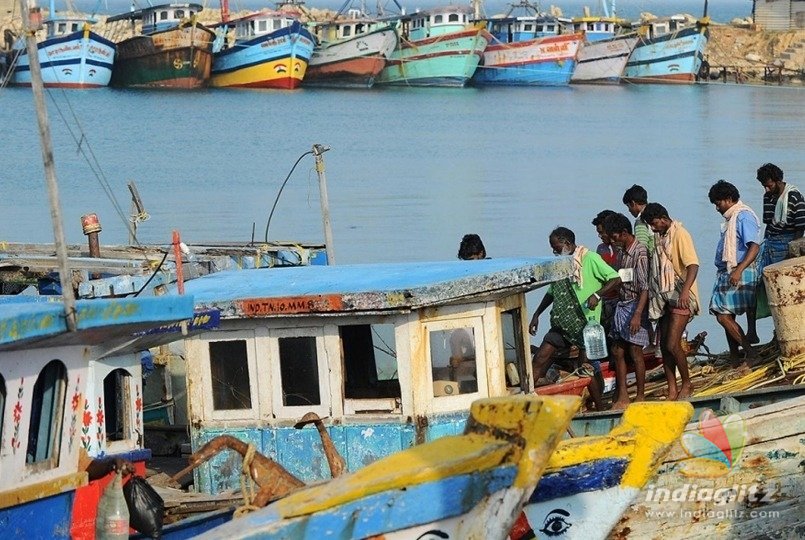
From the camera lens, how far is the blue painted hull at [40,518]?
681 centimetres

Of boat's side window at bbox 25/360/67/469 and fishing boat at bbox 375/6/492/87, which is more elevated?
fishing boat at bbox 375/6/492/87

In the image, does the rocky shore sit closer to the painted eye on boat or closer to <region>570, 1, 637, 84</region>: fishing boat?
<region>570, 1, 637, 84</region>: fishing boat

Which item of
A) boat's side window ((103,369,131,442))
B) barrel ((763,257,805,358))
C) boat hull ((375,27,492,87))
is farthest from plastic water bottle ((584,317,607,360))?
boat hull ((375,27,492,87))

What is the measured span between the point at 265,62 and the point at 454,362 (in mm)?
57267

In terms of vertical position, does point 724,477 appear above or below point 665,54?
below

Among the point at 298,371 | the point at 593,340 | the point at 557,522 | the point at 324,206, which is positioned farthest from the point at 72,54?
the point at 557,522

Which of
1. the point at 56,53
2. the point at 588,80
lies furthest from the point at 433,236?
the point at 588,80

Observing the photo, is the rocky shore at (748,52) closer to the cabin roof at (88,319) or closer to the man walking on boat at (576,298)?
the man walking on boat at (576,298)

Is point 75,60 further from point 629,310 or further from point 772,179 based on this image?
point 629,310

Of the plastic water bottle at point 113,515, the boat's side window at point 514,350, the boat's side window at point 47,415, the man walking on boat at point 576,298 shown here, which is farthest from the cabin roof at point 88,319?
the man walking on boat at point 576,298

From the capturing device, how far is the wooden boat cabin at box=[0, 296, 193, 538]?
6664mm

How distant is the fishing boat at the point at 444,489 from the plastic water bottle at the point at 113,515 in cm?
91

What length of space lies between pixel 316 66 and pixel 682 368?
58.1 meters

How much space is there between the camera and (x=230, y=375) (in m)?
8.72
